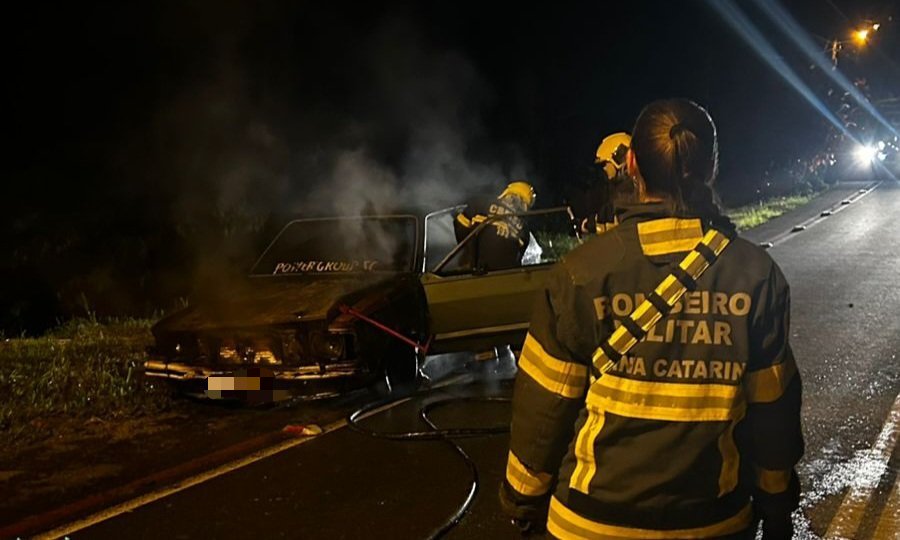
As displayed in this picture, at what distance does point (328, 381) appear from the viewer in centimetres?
614

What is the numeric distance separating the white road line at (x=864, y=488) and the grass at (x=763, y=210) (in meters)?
13.5

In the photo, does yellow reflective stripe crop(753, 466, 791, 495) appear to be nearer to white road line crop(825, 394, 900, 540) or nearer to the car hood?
white road line crop(825, 394, 900, 540)

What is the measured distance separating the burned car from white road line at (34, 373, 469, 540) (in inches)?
14.2

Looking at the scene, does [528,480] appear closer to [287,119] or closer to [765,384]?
[765,384]

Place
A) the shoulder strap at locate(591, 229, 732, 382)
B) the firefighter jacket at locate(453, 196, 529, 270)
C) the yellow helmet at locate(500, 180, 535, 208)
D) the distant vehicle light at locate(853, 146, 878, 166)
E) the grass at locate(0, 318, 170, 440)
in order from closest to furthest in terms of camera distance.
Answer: the shoulder strap at locate(591, 229, 732, 382) → the grass at locate(0, 318, 170, 440) → the firefighter jacket at locate(453, 196, 529, 270) → the yellow helmet at locate(500, 180, 535, 208) → the distant vehicle light at locate(853, 146, 878, 166)

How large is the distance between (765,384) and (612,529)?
45 cm

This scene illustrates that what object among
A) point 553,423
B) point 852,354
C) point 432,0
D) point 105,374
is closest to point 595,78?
point 432,0

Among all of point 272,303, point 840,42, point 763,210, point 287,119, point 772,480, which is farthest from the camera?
point 840,42

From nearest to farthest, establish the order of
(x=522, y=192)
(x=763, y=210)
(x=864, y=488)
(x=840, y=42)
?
1. (x=864, y=488)
2. (x=522, y=192)
3. (x=763, y=210)
4. (x=840, y=42)

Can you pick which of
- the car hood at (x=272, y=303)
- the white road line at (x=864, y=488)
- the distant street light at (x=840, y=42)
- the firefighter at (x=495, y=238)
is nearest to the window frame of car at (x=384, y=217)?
the car hood at (x=272, y=303)

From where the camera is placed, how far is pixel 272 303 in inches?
259

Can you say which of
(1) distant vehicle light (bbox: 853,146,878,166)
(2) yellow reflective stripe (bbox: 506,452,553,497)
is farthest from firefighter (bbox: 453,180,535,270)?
(1) distant vehicle light (bbox: 853,146,878,166)

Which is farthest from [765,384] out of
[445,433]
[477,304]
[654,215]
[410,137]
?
[410,137]

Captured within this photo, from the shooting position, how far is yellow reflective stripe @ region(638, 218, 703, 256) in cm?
191
